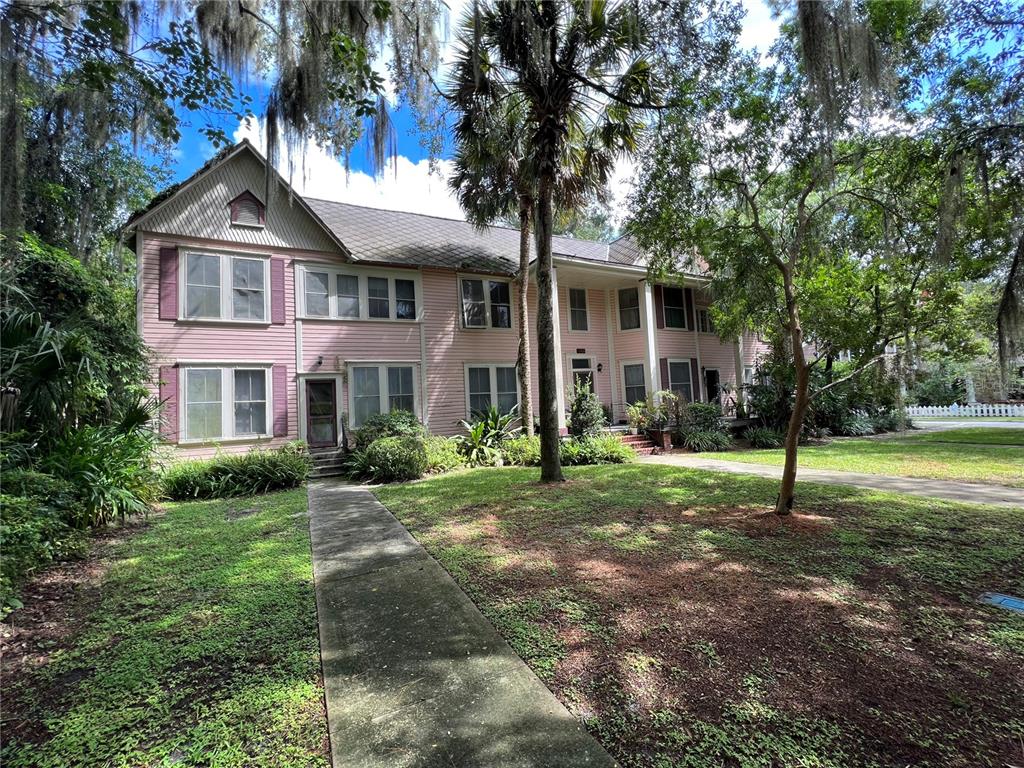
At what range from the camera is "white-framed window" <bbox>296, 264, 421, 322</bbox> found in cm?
1233

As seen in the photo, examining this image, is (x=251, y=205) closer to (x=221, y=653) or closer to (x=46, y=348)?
(x=46, y=348)

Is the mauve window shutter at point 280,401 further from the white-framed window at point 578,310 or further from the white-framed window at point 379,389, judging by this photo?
the white-framed window at point 578,310

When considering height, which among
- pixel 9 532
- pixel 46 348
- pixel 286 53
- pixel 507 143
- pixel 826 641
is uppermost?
pixel 507 143

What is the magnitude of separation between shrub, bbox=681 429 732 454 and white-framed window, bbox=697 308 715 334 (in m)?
5.47

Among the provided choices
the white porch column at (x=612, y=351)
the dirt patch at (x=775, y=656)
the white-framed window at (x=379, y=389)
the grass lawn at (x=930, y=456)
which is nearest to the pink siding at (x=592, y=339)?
the white porch column at (x=612, y=351)

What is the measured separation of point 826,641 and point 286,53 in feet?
24.0

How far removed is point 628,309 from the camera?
1717cm

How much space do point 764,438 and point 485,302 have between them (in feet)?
32.3

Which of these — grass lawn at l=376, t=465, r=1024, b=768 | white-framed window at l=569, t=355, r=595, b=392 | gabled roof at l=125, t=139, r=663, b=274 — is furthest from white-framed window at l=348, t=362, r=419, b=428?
grass lawn at l=376, t=465, r=1024, b=768

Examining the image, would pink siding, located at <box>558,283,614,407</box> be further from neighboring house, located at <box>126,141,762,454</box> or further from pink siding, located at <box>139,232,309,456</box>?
pink siding, located at <box>139,232,309,456</box>

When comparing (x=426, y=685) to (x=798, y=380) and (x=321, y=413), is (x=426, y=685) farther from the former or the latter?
(x=321, y=413)

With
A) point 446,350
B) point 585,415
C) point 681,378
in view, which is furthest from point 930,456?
point 446,350

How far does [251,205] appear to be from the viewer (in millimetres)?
11641

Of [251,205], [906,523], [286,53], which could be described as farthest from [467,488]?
[251,205]
